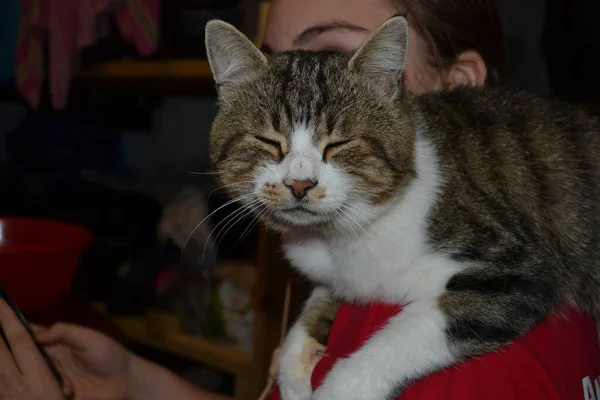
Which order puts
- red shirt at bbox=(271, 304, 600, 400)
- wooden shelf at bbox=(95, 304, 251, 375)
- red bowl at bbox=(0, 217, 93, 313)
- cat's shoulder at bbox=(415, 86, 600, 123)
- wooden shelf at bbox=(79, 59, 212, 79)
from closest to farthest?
red shirt at bbox=(271, 304, 600, 400), cat's shoulder at bbox=(415, 86, 600, 123), red bowl at bbox=(0, 217, 93, 313), wooden shelf at bbox=(79, 59, 212, 79), wooden shelf at bbox=(95, 304, 251, 375)

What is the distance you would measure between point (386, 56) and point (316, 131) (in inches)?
5.1

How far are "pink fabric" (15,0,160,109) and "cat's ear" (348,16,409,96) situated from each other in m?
0.85

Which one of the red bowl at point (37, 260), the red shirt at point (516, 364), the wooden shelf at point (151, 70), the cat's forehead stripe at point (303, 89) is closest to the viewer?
the red shirt at point (516, 364)

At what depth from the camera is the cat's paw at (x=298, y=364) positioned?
0.89m

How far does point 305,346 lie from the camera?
0.93m

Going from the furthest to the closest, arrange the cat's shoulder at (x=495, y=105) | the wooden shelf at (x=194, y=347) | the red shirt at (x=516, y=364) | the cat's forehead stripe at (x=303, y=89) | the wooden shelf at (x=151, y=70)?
the wooden shelf at (x=194, y=347) → the wooden shelf at (x=151, y=70) → the cat's shoulder at (x=495, y=105) → the cat's forehead stripe at (x=303, y=89) → the red shirt at (x=516, y=364)

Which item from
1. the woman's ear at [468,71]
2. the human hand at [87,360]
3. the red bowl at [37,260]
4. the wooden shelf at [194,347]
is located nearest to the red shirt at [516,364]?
the human hand at [87,360]

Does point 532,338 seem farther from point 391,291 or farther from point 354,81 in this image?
point 354,81

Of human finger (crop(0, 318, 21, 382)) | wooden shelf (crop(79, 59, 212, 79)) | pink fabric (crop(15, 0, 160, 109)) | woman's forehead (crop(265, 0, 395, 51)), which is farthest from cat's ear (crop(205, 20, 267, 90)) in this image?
pink fabric (crop(15, 0, 160, 109))

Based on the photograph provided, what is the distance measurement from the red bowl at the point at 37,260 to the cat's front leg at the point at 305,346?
491 mm

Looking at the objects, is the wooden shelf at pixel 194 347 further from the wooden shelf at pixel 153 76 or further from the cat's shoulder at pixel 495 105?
the cat's shoulder at pixel 495 105

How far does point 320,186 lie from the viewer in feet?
2.51

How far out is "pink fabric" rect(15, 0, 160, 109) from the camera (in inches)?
62.1

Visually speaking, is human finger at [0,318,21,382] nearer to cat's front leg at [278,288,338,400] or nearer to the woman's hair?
cat's front leg at [278,288,338,400]
